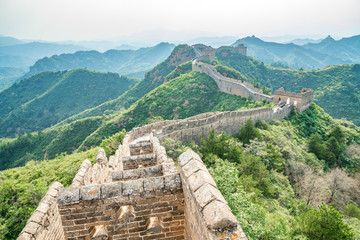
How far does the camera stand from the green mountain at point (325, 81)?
57000 millimetres

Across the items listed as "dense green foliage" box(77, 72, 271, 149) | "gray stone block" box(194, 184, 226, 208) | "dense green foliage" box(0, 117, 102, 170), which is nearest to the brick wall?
"gray stone block" box(194, 184, 226, 208)

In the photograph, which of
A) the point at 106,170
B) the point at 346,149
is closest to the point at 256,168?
the point at 106,170

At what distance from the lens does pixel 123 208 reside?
13.3ft

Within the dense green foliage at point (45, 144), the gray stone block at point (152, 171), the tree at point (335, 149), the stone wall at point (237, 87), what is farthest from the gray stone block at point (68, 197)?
the dense green foliage at point (45, 144)

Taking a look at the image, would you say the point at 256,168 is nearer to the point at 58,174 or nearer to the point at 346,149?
the point at 58,174

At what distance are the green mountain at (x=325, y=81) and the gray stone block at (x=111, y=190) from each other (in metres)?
66.3

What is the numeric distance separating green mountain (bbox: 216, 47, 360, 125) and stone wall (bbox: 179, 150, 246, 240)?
65.4m

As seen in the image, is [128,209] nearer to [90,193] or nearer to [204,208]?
[90,193]

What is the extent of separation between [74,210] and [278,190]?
591 inches

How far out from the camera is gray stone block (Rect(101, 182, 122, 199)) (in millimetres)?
3740

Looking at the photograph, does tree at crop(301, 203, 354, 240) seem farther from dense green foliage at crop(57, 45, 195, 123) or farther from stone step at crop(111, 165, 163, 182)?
dense green foliage at crop(57, 45, 195, 123)

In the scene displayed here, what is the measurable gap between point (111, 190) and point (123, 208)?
0.56m

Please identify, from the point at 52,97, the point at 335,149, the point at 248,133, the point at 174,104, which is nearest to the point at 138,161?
the point at 248,133

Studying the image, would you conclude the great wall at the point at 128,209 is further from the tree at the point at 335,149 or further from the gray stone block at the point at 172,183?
the tree at the point at 335,149
